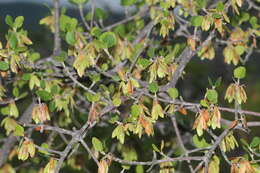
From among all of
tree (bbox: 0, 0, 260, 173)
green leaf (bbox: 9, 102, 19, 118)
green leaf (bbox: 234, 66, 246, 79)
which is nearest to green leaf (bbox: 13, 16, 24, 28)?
tree (bbox: 0, 0, 260, 173)

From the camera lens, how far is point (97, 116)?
6.38 feet

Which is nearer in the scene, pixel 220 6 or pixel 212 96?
pixel 212 96

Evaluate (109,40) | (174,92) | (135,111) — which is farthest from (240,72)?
(109,40)

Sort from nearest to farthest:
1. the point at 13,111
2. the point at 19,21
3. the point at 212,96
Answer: the point at 212,96 < the point at 19,21 < the point at 13,111

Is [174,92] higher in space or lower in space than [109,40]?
lower

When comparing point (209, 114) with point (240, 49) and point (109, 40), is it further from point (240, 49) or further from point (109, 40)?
point (240, 49)

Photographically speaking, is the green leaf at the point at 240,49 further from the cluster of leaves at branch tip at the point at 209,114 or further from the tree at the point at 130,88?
the cluster of leaves at branch tip at the point at 209,114

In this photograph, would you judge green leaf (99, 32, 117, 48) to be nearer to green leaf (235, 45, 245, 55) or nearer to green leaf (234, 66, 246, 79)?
green leaf (234, 66, 246, 79)

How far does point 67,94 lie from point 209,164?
30.7 inches

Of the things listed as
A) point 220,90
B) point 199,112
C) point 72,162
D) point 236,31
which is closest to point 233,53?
point 236,31

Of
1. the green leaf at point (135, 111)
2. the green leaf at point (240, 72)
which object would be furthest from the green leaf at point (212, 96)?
the green leaf at point (135, 111)

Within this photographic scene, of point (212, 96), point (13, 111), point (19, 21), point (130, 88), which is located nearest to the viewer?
point (212, 96)

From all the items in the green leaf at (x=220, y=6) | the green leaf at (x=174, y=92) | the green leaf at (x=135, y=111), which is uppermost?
the green leaf at (x=220, y=6)

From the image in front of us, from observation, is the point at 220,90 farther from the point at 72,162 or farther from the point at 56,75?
the point at 56,75
